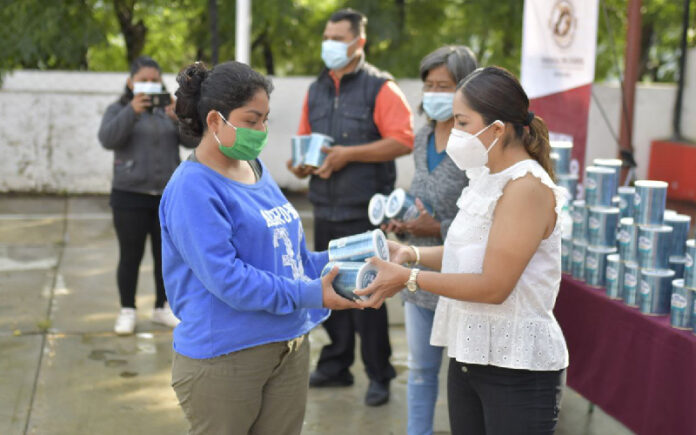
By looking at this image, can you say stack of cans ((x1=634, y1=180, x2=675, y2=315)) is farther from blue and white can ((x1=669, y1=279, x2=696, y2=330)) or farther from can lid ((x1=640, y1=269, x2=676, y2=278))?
blue and white can ((x1=669, y1=279, x2=696, y2=330))

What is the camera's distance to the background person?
136 inches

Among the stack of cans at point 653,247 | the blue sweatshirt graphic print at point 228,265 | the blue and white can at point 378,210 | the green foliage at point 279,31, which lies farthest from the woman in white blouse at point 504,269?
the green foliage at point 279,31

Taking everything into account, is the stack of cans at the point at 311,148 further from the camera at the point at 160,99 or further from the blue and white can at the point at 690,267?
the blue and white can at the point at 690,267

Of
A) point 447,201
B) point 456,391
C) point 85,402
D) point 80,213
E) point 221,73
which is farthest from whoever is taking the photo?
point 80,213

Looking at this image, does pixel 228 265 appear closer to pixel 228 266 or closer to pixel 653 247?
pixel 228 266

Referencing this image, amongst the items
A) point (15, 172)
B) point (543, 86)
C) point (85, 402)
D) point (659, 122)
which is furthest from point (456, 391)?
point (659, 122)

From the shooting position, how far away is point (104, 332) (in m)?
5.38

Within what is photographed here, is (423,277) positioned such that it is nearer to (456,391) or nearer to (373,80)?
(456,391)

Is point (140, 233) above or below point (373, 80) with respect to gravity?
below

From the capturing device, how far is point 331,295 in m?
2.33

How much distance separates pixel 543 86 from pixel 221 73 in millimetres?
3728

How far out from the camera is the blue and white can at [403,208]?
3.47 m

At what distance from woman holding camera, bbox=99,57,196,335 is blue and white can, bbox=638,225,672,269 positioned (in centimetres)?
277

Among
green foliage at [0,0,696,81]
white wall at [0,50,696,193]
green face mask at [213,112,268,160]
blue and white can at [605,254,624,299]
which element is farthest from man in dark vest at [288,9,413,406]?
green foliage at [0,0,696,81]
